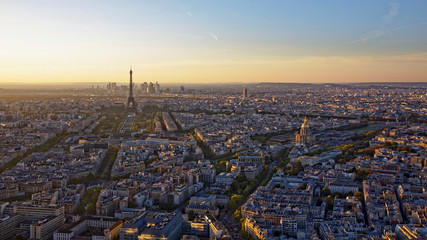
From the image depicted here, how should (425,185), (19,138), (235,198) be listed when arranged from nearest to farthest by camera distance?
(235,198) < (425,185) < (19,138)

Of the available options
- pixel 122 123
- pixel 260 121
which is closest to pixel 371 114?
pixel 260 121

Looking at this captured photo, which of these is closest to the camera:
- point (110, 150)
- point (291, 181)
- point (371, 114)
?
point (291, 181)

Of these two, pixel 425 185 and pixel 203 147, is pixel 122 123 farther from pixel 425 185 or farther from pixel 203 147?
pixel 425 185

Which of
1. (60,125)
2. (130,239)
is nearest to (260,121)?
(60,125)

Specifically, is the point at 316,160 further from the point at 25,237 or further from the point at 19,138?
the point at 19,138

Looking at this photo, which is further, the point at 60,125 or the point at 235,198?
the point at 60,125

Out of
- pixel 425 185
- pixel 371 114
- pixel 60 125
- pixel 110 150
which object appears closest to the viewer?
pixel 425 185

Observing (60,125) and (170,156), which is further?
(60,125)

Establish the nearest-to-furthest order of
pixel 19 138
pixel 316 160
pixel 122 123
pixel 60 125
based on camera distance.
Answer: pixel 316 160, pixel 19 138, pixel 60 125, pixel 122 123

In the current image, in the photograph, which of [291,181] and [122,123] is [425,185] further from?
[122,123]
